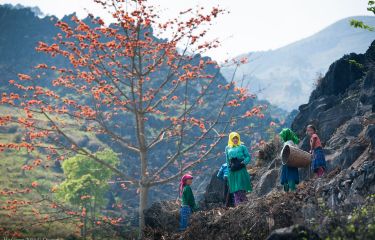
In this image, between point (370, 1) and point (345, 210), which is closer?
point (345, 210)

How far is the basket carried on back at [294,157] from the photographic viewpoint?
31.9 ft

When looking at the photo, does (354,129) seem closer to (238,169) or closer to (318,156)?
(318,156)

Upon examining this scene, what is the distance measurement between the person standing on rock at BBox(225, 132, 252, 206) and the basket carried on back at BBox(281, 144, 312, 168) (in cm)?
93

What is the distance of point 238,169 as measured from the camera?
10.4 m

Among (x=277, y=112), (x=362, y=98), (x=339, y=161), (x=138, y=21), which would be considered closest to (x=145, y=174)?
(x=138, y=21)

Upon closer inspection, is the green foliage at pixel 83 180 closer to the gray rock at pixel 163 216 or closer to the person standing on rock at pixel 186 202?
the gray rock at pixel 163 216

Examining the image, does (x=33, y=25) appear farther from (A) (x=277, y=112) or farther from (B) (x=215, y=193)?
(B) (x=215, y=193)

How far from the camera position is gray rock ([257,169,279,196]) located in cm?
1249

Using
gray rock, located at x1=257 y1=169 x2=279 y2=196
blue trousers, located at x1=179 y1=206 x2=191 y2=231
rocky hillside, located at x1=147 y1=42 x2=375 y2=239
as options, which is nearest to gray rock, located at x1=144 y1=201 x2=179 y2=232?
rocky hillside, located at x1=147 y1=42 x2=375 y2=239

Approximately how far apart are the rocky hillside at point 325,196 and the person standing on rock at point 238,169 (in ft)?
1.83

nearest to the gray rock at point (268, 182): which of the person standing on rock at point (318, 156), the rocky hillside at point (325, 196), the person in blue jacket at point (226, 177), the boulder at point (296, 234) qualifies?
the rocky hillside at point (325, 196)

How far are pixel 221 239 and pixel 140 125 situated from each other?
23.2ft

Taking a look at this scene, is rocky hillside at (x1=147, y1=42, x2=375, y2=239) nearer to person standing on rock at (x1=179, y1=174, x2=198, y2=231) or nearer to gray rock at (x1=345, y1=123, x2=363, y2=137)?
gray rock at (x1=345, y1=123, x2=363, y2=137)

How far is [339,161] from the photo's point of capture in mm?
10875
